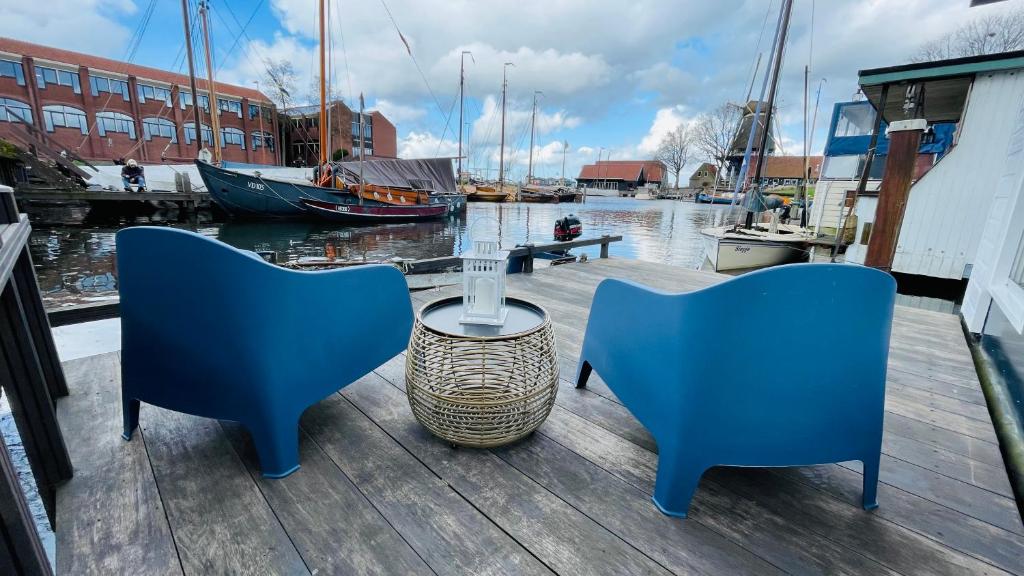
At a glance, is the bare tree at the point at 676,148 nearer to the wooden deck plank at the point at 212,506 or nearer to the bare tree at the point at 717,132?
the bare tree at the point at 717,132

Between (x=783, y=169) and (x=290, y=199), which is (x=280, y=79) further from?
(x=783, y=169)

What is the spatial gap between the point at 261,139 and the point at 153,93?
5760 mm

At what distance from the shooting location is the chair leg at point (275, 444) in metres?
1.17

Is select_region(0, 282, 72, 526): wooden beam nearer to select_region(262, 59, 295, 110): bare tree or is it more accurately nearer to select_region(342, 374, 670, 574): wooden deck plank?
select_region(342, 374, 670, 574): wooden deck plank

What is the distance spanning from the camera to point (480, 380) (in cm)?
140

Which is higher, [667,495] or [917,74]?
[917,74]

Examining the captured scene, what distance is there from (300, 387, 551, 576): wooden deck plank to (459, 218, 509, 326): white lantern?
20.5 inches

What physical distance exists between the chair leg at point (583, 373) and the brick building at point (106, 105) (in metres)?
27.1

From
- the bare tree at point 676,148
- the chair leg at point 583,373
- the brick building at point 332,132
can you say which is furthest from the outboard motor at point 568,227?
the bare tree at point 676,148

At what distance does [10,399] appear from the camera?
103cm

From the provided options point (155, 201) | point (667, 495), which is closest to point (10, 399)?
point (667, 495)

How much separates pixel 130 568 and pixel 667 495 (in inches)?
51.6

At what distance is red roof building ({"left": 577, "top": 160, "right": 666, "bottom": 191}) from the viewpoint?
175 feet

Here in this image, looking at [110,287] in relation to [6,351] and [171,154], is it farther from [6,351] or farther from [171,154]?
[171,154]
